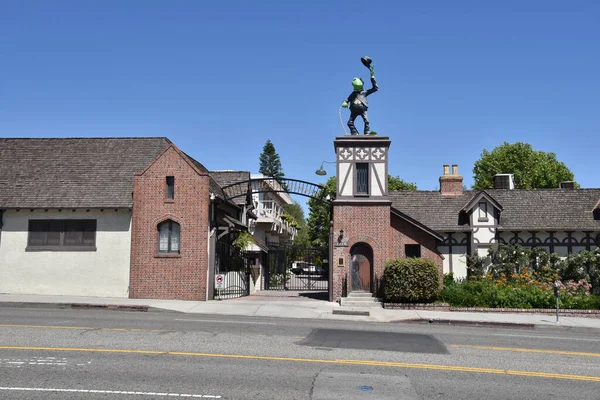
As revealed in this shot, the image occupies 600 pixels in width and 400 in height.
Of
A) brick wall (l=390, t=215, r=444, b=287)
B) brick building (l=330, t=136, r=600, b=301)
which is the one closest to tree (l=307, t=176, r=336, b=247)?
brick building (l=330, t=136, r=600, b=301)

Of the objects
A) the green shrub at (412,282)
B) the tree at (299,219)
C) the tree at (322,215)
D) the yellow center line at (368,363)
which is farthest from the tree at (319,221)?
the yellow center line at (368,363)

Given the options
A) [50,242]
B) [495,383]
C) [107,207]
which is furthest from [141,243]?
[495,383]

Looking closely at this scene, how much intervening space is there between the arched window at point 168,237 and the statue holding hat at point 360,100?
9061 mm

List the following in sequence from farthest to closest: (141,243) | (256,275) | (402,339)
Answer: (256,275) < (141,243) < (402,339)

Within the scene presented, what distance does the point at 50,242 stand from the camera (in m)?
22.1

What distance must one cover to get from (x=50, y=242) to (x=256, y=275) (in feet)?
38.1

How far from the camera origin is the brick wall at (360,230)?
22.2 m

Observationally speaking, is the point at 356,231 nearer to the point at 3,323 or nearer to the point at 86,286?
the point at 86,286

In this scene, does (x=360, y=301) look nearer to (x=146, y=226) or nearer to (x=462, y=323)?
(x=462, y=323)

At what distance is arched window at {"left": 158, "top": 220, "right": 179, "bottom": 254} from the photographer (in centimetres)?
2166

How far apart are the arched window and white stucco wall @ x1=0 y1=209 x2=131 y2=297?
1365mm

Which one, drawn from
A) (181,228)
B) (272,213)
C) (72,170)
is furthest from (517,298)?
(272,213)


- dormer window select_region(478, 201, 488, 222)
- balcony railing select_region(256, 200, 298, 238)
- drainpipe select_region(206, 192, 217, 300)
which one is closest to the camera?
drainpipe select_region(206, 192, 217, 300)

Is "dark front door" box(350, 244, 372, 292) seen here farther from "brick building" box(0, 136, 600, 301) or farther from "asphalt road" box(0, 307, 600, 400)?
"asphalt road" box(0, 307, 600, 400)
